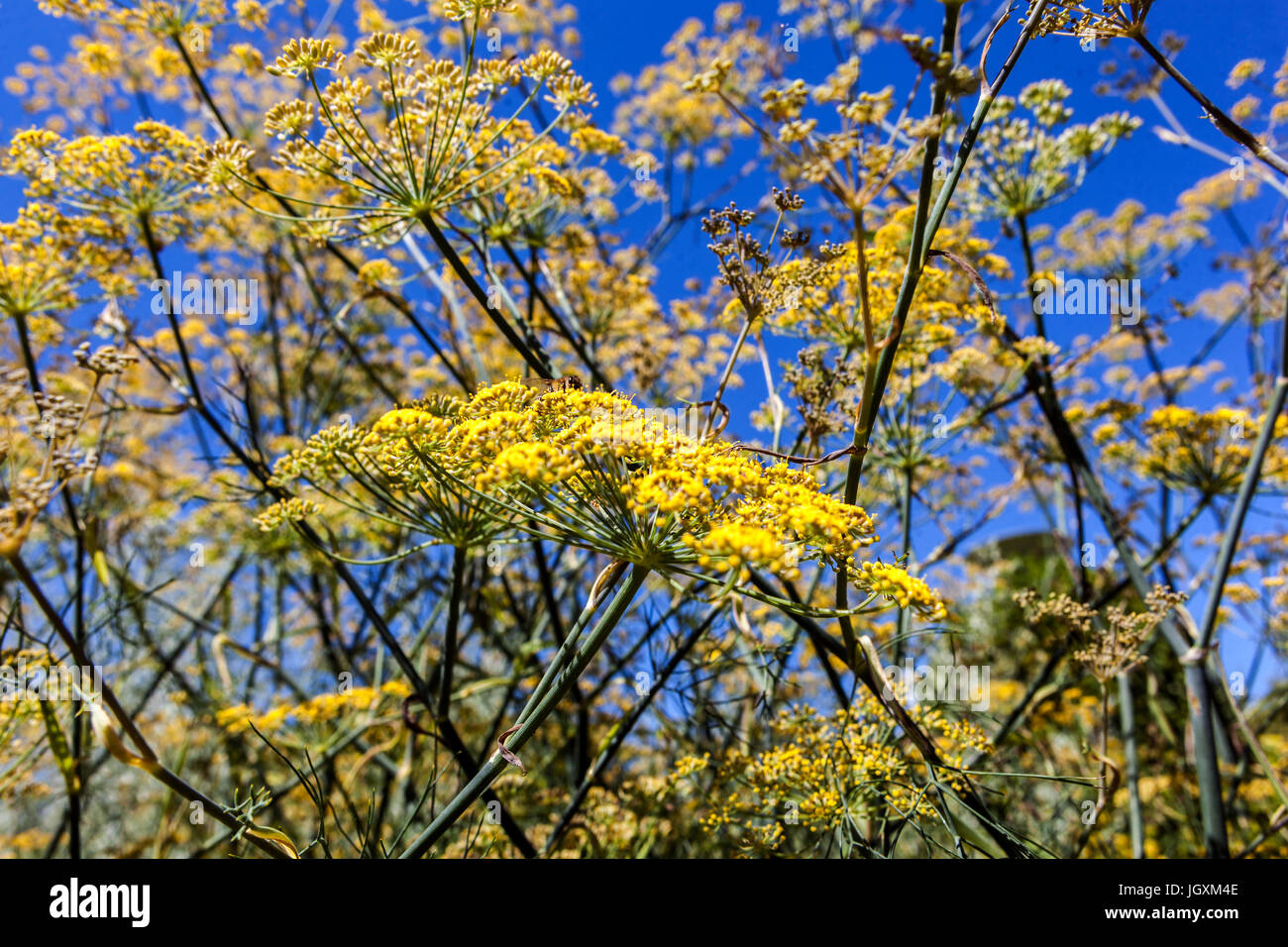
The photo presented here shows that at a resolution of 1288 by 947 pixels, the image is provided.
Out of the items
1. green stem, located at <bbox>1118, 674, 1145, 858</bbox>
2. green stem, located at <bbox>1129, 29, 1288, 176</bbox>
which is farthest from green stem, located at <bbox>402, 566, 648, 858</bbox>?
green stem, located at <bbox>1118, 674, 1145, 858</bbox>

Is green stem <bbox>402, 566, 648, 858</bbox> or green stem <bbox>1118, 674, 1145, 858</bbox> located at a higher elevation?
green stem <bbox>402, 566, 648, 858</bbox>

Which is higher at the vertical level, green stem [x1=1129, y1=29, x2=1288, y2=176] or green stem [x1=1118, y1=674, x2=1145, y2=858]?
green stem [x1=1129, y1=29, x2=1288, y2=176]

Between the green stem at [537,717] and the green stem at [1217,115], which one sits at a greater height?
the green stem at [1217,115]

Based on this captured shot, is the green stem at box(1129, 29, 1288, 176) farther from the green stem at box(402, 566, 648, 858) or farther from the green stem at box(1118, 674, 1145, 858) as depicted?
the green stem at box(1118, 674, 1145, 858)

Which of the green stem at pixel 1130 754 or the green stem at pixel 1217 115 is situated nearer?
the green stem at pixel 1217 115

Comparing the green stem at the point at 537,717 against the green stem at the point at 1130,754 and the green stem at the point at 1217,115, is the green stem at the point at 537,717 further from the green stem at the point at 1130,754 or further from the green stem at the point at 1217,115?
the green stem at the point at 1130,754

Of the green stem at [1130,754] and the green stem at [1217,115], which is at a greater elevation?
the green stem at [1217,115]

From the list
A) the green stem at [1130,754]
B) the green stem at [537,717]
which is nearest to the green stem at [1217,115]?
the green stem at [537,717]

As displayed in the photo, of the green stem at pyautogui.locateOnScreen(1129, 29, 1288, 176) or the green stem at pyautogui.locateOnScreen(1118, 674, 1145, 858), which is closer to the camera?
the green stem at pyautogui.locateOnScreen(1129, 29, 1288, 176)

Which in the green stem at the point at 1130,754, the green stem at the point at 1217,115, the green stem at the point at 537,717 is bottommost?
the green stem at the point at 1130,754

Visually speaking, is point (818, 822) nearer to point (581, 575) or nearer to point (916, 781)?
point (916, 781)

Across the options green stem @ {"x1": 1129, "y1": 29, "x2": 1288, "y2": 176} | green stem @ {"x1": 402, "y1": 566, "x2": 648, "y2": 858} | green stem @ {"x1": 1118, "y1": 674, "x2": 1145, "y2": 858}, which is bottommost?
green stem @ {"x1": 1118, "y1": 674, "x2": 1145, "y2": 858}

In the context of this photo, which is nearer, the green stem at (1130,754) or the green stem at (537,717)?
the green stem at (537,717)
